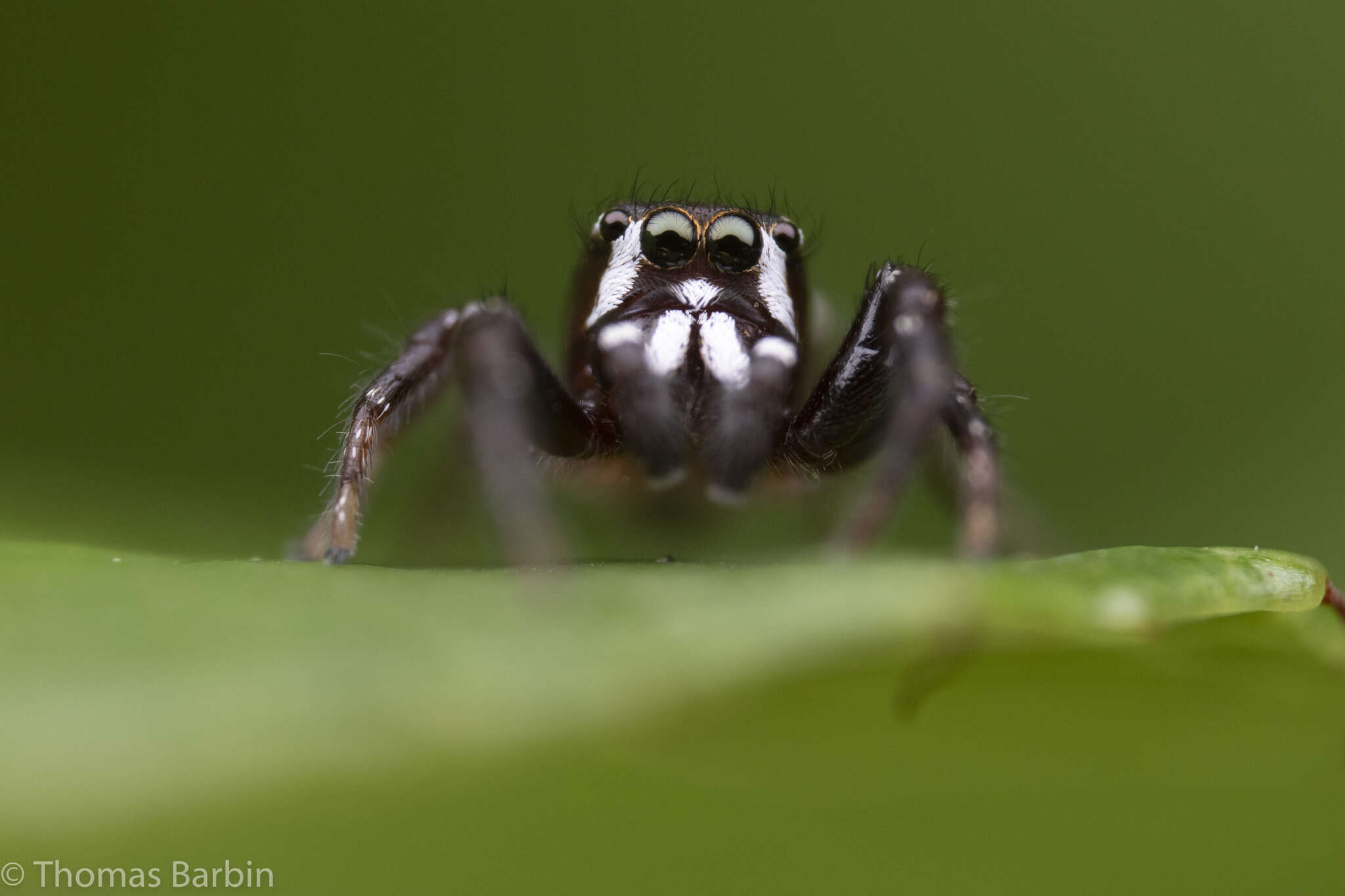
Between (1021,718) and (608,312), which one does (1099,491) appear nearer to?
(608,312)

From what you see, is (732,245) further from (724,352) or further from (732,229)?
(724,352)

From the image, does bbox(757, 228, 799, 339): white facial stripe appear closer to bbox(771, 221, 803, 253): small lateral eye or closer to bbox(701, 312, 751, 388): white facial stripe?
bbox(771, 221, 803, 253): small lateral eye

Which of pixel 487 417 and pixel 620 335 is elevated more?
pixel 620 335

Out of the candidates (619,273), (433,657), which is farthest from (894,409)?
(433,657)

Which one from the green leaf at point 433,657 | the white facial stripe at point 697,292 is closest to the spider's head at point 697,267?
the white facial stripe at point 697,292

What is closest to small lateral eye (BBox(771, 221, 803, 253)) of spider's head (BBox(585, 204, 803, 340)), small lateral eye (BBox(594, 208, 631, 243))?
spider's head (BBox(585, 204, 803, 340))

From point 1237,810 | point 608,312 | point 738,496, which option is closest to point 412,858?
point 1237,810

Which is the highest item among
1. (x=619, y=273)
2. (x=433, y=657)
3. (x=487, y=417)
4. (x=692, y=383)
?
(x=619, y=273)

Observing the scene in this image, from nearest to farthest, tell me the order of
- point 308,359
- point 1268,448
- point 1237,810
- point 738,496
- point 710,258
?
point 1237,810
point 738,496
point 710,258
point 1268,448
point 308,359
